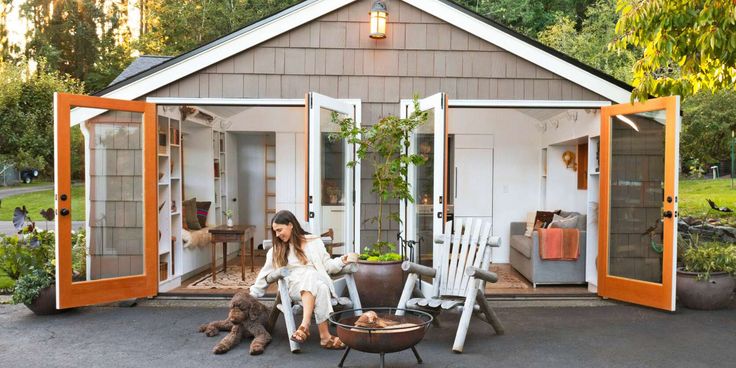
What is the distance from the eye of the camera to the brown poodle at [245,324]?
14.0ft

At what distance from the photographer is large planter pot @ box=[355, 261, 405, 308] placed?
16.2 feet

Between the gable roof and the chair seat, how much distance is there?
1844 mm

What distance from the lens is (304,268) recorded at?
4453 millimetres

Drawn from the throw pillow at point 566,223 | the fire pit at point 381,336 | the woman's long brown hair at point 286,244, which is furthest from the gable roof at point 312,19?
the fire pit at point 381,336

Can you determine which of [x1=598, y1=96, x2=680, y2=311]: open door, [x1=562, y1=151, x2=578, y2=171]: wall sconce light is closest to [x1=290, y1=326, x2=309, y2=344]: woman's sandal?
[x1=598, y1=96, x2=680, y2=311]: open door

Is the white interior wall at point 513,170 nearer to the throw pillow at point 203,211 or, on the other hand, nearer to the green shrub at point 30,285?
the throw pillow at point 203,211

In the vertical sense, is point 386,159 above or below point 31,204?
above

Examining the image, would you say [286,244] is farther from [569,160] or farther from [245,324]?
[569,160]

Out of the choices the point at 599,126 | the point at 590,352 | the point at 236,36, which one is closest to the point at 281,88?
the point at 236,36

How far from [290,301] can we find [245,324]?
0.43m

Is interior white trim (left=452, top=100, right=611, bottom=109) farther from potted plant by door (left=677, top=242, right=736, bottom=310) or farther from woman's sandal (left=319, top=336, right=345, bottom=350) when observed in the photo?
woman's sandal (left=319, top=336, right=345, bottom=350)

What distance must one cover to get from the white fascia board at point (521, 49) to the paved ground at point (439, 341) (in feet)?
7.04

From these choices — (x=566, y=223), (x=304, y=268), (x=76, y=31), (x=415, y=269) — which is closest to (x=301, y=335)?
(x=304, y=268)

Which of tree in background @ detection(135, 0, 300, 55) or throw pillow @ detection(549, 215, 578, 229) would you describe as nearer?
throw pillow @ detection(549, 215, 578, 229)
